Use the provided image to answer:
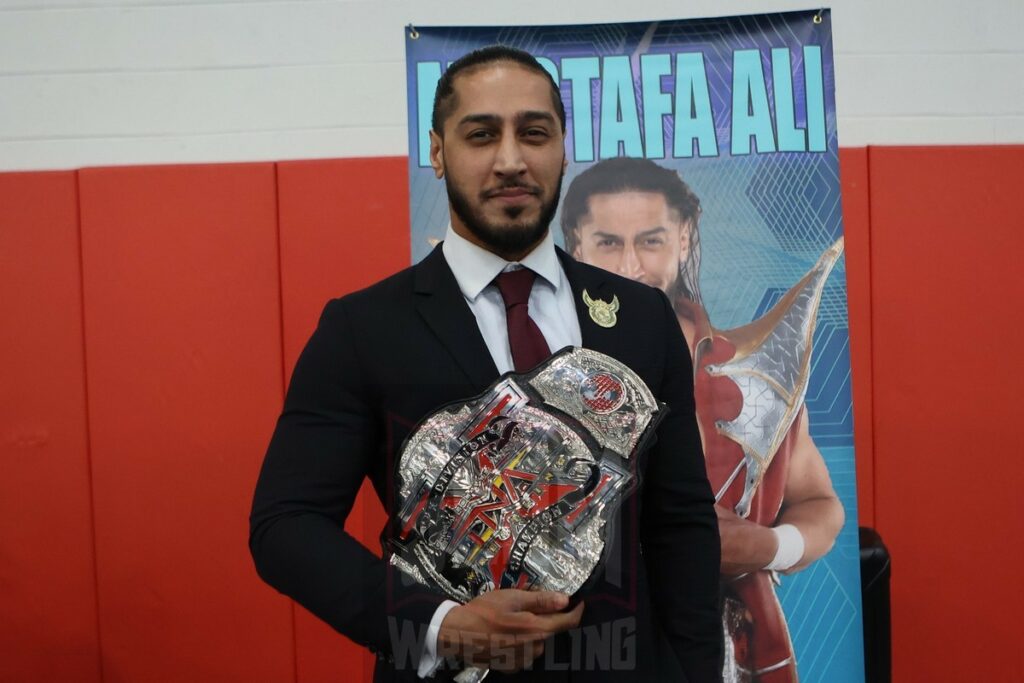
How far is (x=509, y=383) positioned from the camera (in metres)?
0.97

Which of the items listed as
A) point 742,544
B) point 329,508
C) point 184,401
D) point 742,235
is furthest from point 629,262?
point 184,401

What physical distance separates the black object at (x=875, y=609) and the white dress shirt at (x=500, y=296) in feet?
4.76

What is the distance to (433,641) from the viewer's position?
0.93 metres

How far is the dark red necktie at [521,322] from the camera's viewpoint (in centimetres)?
105

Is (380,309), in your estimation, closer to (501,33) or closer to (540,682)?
(540,682)

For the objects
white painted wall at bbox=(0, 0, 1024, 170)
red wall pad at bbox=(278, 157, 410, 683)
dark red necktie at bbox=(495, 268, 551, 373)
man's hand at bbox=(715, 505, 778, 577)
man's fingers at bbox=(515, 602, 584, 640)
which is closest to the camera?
man's fingers at bbox=(515, 602, 584, 640)

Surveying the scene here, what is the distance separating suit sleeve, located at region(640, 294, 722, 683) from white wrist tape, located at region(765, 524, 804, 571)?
700 mm

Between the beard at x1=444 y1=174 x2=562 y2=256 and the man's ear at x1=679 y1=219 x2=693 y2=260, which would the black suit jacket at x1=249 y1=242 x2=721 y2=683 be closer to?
the beard at x1=444 y1=174 x2=562 y2=256

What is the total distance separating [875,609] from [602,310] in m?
1.51

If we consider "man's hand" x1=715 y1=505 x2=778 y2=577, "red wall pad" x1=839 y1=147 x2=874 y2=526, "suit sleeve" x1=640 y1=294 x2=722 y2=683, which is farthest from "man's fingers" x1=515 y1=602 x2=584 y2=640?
"red wall pad" x1=839 y1=147 x2=874 y2=526

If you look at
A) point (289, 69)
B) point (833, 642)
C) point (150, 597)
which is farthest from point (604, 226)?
point (150, 597)

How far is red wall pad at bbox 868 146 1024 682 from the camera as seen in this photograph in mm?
2537

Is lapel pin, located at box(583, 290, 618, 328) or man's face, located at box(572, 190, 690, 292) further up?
man's face, located at box(572, 190, 690, 292)

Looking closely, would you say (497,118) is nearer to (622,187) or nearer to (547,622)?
(547,622)
